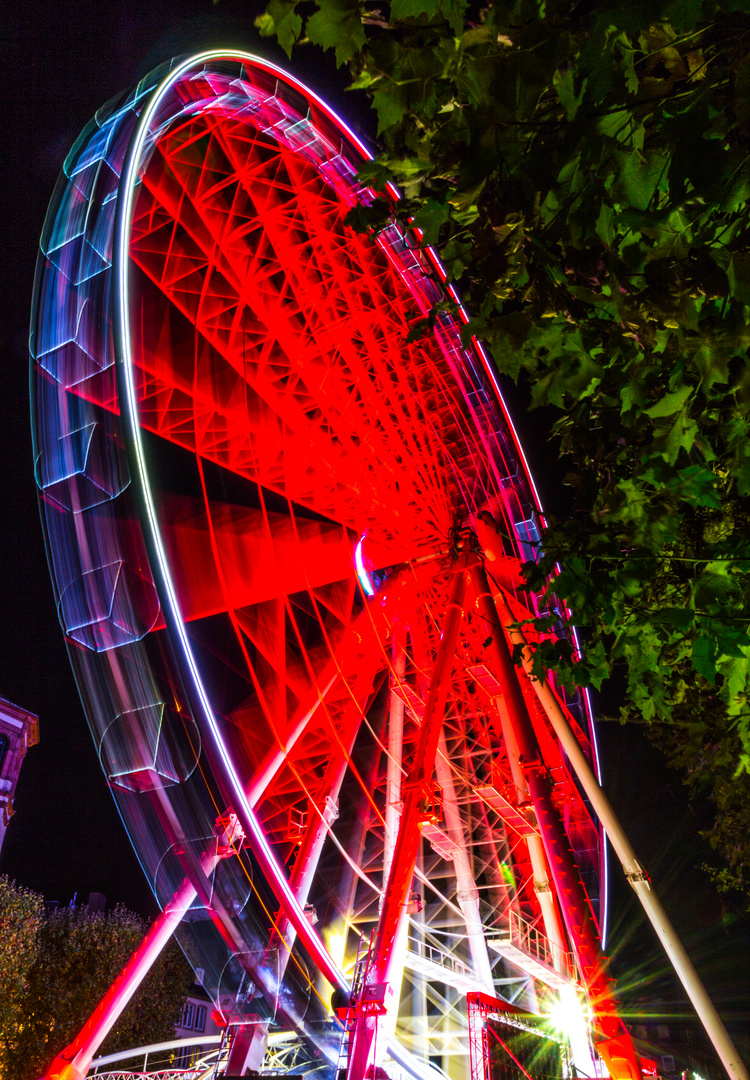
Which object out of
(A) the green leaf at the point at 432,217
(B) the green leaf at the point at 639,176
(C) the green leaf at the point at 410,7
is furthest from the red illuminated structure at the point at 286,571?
(C) the green leaf at the point at 410,7

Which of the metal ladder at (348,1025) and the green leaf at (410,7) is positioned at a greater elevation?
the green leaf at (410,7)

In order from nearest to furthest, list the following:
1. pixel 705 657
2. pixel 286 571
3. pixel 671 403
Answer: pixel 671 403 < pixel 705 657 < pixel 286 571

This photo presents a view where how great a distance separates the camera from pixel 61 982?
67.9 ft

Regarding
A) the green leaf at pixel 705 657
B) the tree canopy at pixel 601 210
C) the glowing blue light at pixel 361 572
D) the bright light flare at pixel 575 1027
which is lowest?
the bright light flare at pixel 575 1027

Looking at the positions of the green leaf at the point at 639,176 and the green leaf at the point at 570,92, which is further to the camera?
the green leaf at the point at 639,176

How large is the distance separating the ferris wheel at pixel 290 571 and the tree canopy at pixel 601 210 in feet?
1.30

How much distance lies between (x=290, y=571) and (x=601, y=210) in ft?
24.0

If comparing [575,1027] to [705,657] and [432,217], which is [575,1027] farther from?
[432,217]

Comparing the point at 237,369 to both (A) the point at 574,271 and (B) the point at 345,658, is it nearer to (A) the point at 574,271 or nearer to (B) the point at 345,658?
(B) the point at 345,658

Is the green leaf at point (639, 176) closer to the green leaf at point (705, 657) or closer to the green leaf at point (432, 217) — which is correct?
the green leaf at point (432, 217)

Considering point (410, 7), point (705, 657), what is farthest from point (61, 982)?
point (410, 7)

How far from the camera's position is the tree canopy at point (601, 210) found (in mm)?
2418

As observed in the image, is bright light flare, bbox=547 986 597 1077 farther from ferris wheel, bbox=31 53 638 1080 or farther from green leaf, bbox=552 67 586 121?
green leaf, bbox=552 67 586 121

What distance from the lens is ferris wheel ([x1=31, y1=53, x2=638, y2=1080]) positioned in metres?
6.45
